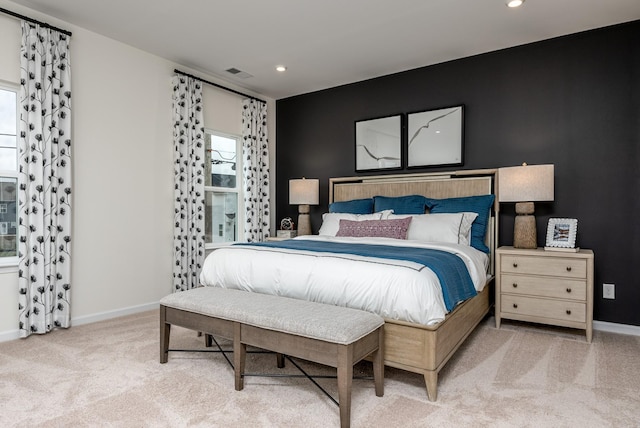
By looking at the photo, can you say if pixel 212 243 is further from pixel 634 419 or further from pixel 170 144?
pixel 634 419

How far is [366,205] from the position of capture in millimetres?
4391

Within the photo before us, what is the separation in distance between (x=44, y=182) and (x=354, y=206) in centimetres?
298

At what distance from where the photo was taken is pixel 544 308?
3178mm

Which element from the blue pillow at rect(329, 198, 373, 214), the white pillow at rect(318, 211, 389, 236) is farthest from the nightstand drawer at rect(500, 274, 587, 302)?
the blue pillow at rect(329, 198, 373, 214)

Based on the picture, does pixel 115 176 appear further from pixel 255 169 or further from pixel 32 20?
pixel 255 169

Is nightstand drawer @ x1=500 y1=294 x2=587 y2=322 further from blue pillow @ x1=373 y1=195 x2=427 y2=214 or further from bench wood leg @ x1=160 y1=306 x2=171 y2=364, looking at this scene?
bench wood leg @ x1=160 y1=306 x2=171 y2=364

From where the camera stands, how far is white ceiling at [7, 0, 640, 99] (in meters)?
3.03

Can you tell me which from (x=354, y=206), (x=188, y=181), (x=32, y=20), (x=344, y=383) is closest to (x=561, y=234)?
(x=354, y=206)

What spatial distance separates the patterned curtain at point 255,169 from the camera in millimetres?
5047

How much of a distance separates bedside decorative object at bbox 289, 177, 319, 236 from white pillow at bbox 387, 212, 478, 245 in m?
1.59

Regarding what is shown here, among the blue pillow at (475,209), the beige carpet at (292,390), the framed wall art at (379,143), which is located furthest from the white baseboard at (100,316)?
the blue pillow at (475,209)

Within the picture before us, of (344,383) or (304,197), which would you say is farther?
Result: (304,197)

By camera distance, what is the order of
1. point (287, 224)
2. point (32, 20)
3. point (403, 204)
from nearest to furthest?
point (32, 20), point (403, 204), point (287, 224)

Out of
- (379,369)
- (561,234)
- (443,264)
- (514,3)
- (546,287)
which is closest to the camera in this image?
(379,369)
